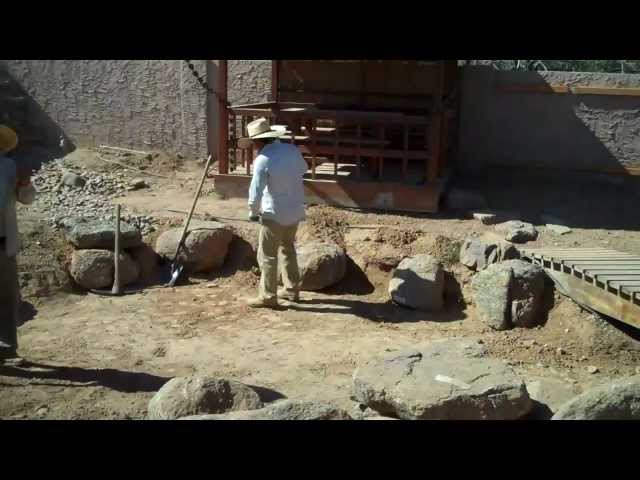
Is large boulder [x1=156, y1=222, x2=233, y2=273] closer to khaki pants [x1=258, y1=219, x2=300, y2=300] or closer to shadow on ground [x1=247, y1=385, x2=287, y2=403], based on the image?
khaki pants [x1=258, y1=219, x2=300, y2=300]

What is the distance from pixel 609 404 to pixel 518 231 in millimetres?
3789

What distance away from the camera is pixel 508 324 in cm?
704

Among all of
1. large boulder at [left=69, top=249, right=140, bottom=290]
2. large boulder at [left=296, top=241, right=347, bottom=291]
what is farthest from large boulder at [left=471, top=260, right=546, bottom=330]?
large boulder at [left=69, top=249, right=140, bottom=290]

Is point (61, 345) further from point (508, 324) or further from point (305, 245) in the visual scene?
point (508, 324)

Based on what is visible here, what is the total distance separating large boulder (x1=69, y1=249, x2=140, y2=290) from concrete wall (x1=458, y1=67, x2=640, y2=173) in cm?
527

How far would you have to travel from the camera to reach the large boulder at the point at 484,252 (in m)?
7.54

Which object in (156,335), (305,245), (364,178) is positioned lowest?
(156,335)

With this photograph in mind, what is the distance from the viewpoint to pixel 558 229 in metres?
8.34

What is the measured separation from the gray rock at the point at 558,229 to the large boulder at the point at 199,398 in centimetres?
472

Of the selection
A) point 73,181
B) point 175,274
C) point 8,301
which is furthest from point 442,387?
point 73,181

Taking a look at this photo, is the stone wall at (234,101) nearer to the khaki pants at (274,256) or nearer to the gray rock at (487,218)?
the gray rock at (487,218)

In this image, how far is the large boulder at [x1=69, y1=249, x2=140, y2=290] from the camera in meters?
8.00
